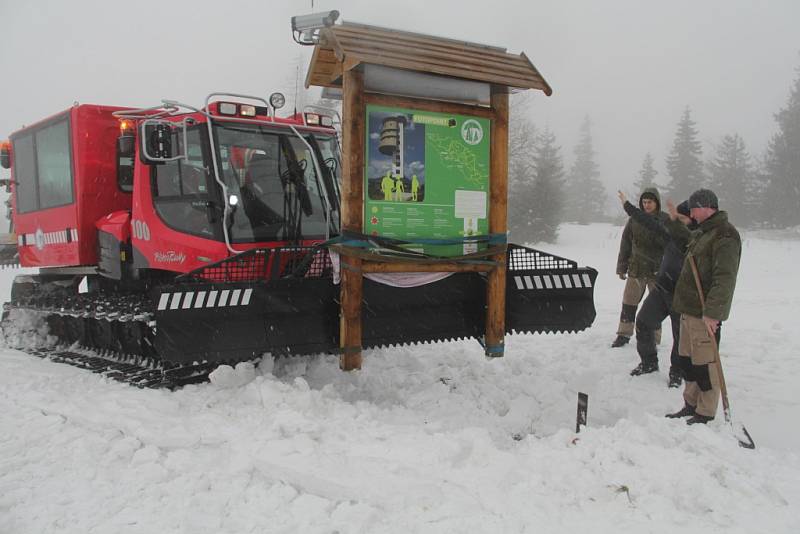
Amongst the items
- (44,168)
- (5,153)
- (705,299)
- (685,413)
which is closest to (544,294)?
(705,299)

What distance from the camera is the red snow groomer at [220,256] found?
4527 millimetres

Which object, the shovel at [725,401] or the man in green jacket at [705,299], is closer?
the shovel at [725,401]

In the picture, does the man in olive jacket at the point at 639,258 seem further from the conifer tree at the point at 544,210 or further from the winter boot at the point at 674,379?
the conifer tree at the point at 544,210

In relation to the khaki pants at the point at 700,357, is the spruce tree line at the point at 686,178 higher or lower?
higher

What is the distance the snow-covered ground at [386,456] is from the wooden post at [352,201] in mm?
496

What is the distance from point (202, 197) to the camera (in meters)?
5.34

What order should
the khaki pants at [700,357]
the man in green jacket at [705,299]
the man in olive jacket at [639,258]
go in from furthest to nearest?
the man in olive jacket at [639,258] → the khaki pants at [700,357] → the man in green jacket at [705,299]

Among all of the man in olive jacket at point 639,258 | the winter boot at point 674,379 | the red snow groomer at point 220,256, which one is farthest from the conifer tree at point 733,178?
the red snow groomer at point 220,256

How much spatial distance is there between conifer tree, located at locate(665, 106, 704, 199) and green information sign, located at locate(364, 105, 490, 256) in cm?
4378

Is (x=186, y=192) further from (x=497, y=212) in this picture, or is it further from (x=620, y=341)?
(x=620, y=341)

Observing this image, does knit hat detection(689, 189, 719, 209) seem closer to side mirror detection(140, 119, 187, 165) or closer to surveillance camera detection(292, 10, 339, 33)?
side mirror detection(140, 119, 187, 165)

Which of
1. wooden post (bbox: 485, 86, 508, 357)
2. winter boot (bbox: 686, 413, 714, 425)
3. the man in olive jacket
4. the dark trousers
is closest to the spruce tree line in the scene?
the man in olive jacket

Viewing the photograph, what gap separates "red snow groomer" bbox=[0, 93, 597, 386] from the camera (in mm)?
4527

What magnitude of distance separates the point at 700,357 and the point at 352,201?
9.67 feet
